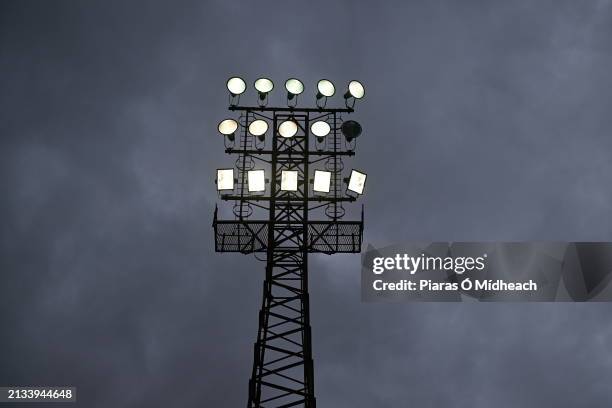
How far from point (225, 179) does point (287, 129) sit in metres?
2.36

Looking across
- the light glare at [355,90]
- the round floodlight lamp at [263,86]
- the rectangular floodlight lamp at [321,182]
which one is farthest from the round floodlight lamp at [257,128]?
the light glare at [355,90]

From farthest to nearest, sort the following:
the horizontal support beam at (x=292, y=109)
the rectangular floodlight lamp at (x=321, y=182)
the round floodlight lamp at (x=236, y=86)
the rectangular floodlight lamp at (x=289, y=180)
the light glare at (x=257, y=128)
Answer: the horizontal support beam at (x=292, y=109) → the round floodlight lamp at (x=236, y=86) → the light glare at (x=257, y=128) → the rectangular floodlight lamp at (x=321, y=182) → the rectangular floodlight lamp at (x=289, y=180)

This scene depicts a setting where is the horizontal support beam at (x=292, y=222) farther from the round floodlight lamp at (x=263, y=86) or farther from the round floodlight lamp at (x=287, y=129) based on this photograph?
the round floodlight lamp at (x=263, y=86)

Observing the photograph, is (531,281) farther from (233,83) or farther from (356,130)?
(233,83)

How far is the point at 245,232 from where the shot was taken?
19.8 metres

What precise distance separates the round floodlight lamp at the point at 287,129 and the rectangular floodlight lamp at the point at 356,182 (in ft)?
7.00

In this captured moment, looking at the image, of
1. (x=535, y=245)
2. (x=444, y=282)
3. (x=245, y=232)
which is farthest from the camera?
(x=535, y=245)

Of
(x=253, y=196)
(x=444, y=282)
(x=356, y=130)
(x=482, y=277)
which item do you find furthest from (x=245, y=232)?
(x=482, y=277)

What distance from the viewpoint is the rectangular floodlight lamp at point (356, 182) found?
789 inches

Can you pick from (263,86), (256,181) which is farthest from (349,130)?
(256,181)

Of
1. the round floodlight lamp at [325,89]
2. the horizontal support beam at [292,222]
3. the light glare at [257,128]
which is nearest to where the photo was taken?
the horizontal support beam at [292,222]

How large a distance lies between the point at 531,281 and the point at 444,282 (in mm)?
2964

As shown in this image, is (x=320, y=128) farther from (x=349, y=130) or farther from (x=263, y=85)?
(x=263, y=85)

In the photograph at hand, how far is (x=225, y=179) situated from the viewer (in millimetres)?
19891
